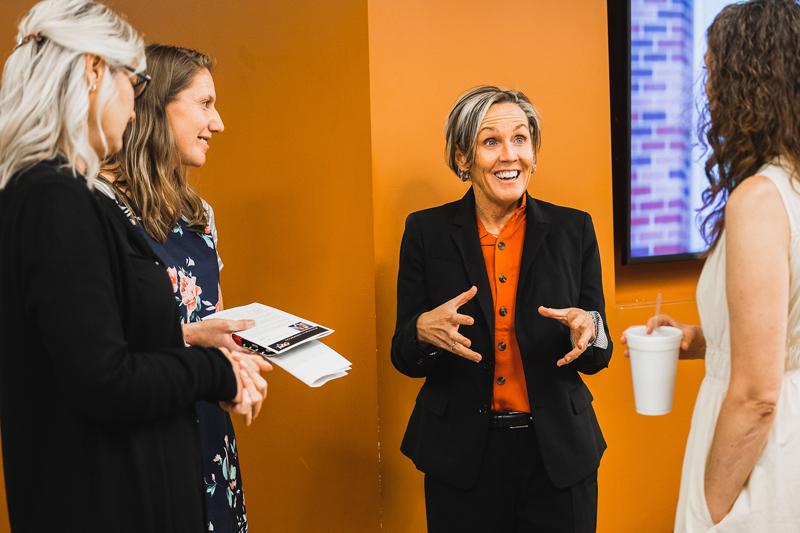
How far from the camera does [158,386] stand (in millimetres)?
1305

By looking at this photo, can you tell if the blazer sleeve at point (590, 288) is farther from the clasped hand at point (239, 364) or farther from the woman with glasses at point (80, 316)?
the woman with glasses at point (80, 316)

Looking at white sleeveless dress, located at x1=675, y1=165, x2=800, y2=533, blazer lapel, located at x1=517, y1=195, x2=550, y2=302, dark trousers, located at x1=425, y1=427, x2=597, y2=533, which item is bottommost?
dark trousers, located at x1=425, y1=427, x2=597, y2=533

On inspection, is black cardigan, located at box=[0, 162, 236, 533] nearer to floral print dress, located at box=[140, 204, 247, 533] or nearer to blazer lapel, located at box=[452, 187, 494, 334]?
floral print dress, located at box=[140, 204, 247, 533]

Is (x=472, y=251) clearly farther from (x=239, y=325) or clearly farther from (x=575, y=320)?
(x=239, y=325)

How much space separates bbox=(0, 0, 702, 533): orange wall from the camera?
2.54 metres

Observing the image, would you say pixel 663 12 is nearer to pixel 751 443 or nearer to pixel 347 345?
pixel 347 345

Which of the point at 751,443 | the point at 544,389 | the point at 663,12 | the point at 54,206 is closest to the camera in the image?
the point at 54,206

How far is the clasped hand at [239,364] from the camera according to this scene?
148cm

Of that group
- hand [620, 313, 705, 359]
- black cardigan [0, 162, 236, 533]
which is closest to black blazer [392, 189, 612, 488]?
hand [620, 313, 705, 359]

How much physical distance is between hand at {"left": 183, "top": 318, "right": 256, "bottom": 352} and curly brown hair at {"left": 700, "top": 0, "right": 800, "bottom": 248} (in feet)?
3.48

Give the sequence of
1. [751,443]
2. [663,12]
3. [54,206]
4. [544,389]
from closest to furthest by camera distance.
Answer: [54,206] < [751,443] < [544,389] < [663,12]

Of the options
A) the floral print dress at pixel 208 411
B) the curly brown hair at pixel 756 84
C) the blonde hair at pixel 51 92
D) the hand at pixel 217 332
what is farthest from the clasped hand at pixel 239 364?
the curly brown hair at pixel 756 84

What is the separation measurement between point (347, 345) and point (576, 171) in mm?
1054

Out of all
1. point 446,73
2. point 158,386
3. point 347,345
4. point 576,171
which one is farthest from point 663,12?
point 158,386
